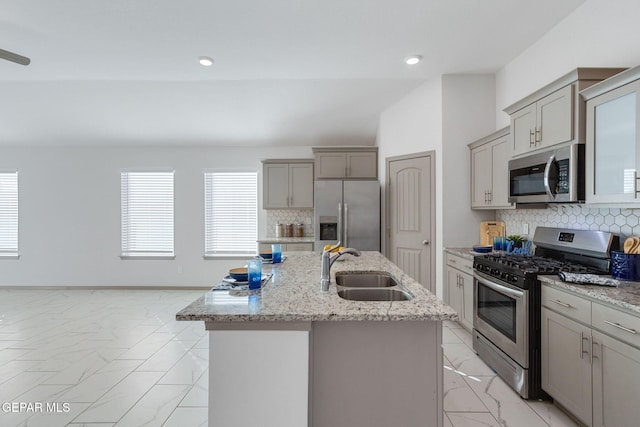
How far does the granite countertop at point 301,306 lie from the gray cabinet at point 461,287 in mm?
1526

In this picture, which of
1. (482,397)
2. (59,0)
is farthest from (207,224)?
(482,397)

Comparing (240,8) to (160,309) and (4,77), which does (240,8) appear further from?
(160,309)

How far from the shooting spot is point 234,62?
331 cm

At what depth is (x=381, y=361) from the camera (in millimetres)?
1465

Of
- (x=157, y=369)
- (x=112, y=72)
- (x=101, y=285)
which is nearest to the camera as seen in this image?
(x=157, y=369)

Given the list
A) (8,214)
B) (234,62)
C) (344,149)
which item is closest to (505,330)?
(344,149)

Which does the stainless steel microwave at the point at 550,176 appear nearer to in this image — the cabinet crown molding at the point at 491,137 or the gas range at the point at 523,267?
the cabinet crown molding at the point at 491,137

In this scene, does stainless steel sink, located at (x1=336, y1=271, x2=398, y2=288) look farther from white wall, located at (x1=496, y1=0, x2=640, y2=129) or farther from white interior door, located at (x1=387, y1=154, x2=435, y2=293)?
white wall, located at (x1=496, y1=0, x2=640, y2=129)

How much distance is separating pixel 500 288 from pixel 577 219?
0.89 meters

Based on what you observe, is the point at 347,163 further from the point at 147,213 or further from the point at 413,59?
the point at 147,213

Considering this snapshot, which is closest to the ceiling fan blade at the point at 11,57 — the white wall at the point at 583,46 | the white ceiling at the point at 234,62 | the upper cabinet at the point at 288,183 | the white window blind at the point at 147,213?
the white ceiling at the point at 234,62

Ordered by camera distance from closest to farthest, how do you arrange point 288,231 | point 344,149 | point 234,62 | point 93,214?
1. point 234,62
2. point 344,149
3. point 288,231
4. point 93,214

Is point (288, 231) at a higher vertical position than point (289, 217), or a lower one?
lower

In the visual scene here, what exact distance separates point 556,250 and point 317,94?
3.27 m
